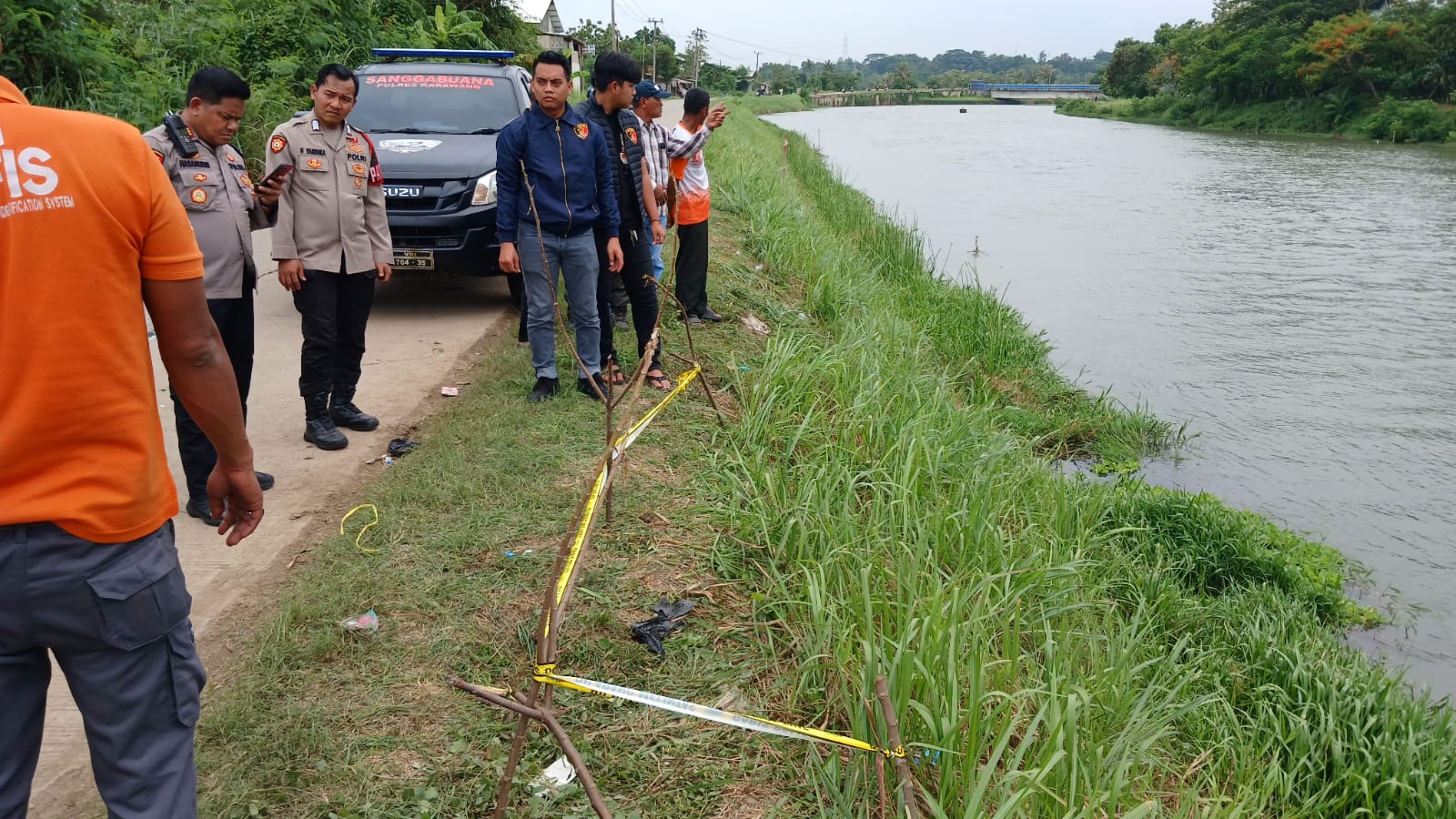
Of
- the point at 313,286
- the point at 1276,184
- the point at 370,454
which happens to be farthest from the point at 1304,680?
the point at 1276,184

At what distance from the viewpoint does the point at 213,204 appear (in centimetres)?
409

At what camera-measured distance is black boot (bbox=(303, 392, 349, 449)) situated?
5.02m

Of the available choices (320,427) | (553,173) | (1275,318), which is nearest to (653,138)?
(553,173)

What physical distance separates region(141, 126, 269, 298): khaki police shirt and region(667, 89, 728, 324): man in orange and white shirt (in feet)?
8.67

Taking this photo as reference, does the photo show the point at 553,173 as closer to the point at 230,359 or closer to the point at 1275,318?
the point at 230,359

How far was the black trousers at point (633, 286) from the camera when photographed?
567 cm

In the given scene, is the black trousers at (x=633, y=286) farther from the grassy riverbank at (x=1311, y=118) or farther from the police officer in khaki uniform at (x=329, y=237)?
the grassy riverbank at (x=1311, y=118)

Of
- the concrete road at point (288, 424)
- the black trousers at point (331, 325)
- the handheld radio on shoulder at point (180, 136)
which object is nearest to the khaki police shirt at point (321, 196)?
the black trousers at point (331, 325)

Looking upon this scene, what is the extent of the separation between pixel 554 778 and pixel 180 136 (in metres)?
2.86

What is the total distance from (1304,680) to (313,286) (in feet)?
15.4

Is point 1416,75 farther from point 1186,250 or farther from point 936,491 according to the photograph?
point 936,491

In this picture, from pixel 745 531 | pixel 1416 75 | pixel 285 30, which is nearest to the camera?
pixel 745 531

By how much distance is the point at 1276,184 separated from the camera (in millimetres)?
23531

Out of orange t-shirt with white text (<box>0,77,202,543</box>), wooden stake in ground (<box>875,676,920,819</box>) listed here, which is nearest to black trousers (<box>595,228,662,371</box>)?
wooden stake in ground (<box>875,676,920,819</box>)
